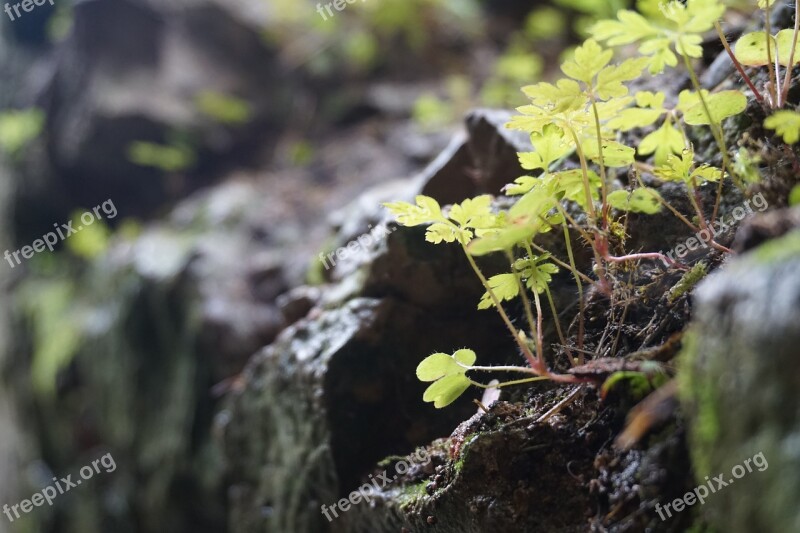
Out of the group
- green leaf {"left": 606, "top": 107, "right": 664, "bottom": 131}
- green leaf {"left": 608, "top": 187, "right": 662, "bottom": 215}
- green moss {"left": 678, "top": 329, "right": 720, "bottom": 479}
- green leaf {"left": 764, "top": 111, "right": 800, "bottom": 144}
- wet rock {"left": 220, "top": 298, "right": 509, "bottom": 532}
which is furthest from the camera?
wet rock {"left": 220, "top": 298, "right": 509, "bottom": 532}

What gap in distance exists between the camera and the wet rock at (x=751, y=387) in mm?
831

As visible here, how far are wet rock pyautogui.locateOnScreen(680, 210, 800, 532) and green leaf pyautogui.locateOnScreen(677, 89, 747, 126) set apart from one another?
0.58 metres

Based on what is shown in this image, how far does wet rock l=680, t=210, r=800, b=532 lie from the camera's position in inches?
32.7

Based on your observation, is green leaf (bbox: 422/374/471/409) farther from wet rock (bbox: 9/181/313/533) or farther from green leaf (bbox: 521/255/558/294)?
wet rock (bbox: 9/181/313/533)

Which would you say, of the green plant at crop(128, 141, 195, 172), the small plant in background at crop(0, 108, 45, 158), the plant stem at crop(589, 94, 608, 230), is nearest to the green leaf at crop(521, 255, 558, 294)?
the plant stem at crop(589, 94, 608, 230)

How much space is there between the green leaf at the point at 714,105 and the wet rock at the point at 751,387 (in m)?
0.58

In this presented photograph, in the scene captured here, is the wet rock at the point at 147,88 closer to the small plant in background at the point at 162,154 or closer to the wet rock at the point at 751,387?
the small plant in background at the point at 162,154

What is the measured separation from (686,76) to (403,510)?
1.93 m

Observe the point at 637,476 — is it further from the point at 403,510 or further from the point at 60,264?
the point at 60,264

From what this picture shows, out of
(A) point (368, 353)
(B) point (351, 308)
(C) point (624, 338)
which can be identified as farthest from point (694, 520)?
(B) point (351, 308)

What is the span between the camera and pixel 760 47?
1.51 m

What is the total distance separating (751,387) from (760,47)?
105 centimetres

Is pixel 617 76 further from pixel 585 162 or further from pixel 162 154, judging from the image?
pixel 162 154

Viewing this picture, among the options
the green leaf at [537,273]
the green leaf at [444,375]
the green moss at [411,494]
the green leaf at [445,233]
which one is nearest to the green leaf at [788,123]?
the green leaf at [537,273]
